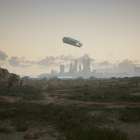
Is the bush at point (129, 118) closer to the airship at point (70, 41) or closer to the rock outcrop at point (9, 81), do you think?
the rock outcrop at point (9, 81)

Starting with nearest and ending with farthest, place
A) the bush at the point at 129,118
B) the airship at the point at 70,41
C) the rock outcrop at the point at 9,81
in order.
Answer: the bush at the point at 129,118
the rock outcrop at the point at 9,81
the airship at the point at 70,41

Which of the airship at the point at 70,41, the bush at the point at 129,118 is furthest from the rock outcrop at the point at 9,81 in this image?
the airship at the point at 70,41

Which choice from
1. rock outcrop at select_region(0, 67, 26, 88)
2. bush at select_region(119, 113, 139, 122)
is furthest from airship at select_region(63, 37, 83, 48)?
bush at select_region(119, 113, 139, 122)

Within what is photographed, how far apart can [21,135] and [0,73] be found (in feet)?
125

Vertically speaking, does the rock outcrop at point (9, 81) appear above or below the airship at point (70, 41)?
below

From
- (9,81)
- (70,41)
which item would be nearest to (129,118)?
(9,81)

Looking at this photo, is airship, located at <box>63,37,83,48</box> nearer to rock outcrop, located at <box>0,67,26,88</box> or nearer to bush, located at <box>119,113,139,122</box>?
rock outcrop, located at <box>0,67,26,88</box>

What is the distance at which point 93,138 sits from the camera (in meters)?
4.46

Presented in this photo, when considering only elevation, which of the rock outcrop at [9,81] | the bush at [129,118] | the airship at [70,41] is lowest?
the bush at [129,118]

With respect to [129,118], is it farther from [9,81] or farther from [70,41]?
[70,41]

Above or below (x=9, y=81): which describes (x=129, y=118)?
below

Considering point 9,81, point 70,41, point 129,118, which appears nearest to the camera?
point 129,118

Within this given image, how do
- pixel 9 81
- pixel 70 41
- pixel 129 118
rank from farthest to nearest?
pixel 70 41 < pixel 9 81 < pixel 129 118

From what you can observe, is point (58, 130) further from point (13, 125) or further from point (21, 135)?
point (13, 125)
